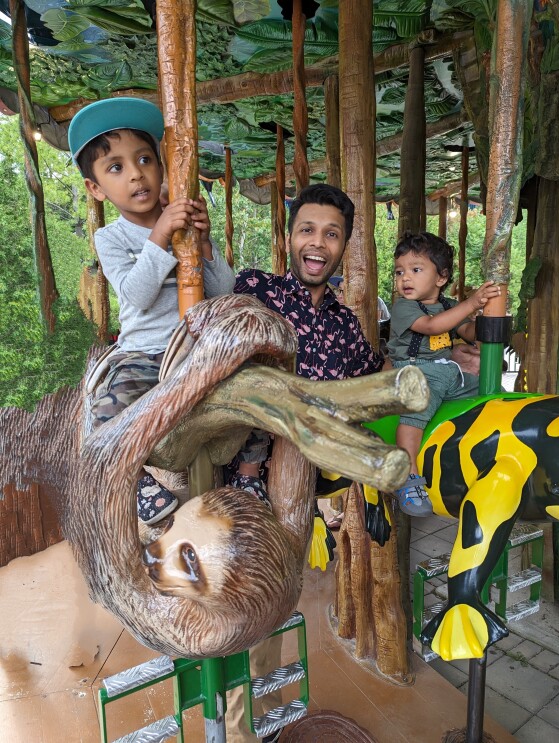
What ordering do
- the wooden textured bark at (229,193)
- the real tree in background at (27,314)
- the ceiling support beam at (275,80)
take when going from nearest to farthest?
the real tree in background at (27,314), the ceiling support beam at (275,80), the wooden textured bark at (229,193)

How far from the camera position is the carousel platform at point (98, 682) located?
91.4 inches

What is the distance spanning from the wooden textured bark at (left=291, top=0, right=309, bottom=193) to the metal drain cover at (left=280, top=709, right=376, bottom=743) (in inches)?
92.7

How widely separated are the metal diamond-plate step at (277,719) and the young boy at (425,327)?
452 millimetres

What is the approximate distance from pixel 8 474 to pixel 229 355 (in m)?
0.87

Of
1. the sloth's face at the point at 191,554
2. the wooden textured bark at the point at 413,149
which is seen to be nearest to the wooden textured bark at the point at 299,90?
the wooden textured bark at the point at 413,149

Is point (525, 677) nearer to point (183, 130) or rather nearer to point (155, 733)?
point (155, 733)

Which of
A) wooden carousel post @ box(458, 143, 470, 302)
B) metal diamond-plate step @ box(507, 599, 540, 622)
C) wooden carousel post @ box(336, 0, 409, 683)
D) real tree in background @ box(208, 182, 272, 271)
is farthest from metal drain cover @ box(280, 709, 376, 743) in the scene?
real tree in background @ box(208, 182, 272, 271)

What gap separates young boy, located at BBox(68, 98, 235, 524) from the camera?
0.75 metres

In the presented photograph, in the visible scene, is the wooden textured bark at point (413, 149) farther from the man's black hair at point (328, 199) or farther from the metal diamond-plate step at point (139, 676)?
the metal diamond-plate step at point (139, 676)

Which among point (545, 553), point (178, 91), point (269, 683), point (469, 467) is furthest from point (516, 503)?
point (545, 553)

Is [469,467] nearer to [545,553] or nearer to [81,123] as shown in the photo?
[81,123]

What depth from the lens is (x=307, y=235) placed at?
42.8 inches

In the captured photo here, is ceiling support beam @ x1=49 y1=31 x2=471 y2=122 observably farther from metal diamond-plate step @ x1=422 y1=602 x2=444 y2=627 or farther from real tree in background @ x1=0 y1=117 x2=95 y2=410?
metal diamond-plate step @ x1=422 y1=602 x2=444 y2=627

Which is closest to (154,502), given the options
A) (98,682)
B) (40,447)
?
(40,447)
